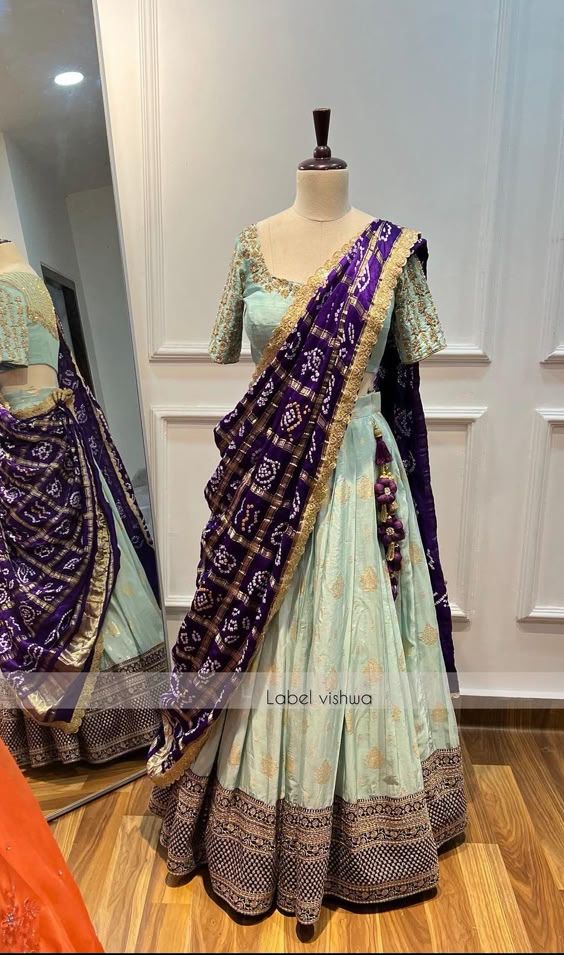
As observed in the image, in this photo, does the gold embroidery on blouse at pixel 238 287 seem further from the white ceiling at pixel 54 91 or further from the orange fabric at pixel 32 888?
the orange fabric at pixel 32 888

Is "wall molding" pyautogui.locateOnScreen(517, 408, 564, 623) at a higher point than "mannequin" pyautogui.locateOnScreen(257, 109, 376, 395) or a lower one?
lower

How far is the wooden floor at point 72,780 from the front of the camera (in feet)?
5.24

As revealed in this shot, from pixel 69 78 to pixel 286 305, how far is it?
2.48 ft

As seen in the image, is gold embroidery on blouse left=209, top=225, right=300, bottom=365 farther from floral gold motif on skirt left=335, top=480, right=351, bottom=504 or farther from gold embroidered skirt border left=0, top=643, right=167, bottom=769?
gold embroidered skirt border left=0, top=643, right=167, bottom=769

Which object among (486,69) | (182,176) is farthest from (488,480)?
(182,176)

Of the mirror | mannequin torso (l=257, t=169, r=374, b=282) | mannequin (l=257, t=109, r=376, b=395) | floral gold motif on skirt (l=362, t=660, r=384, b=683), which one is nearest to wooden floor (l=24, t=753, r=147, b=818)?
the mirror

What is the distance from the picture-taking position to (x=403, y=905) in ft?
4.35

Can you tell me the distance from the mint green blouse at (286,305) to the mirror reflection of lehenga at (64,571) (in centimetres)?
47

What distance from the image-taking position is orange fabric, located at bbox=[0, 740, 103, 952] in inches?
35.1

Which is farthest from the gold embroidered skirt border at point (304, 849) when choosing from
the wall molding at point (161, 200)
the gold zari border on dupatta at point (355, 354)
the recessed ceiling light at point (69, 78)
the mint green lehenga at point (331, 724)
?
the recessed ceiling light at point (69, 78)

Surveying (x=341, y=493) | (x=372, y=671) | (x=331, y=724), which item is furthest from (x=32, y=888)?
(x=341, y=493)

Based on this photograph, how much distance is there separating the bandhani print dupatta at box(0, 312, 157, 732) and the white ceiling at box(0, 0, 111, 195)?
386 mm

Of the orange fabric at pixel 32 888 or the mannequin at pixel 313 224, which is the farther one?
the mannequin at pixel 313 224

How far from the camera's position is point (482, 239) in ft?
5.34
